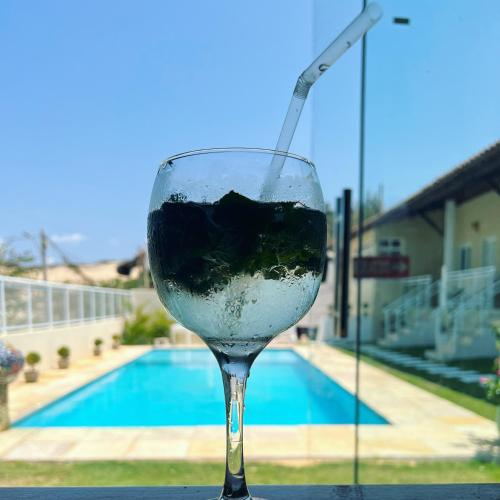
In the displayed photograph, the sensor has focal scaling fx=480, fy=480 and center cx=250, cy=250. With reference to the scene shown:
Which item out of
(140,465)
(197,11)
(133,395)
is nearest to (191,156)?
(197,11)

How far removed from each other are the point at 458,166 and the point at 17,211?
72.8 ft

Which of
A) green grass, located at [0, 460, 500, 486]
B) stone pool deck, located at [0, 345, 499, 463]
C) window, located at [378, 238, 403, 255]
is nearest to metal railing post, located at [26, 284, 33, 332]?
stone pool deck, located at [0, 345, 499, 463]

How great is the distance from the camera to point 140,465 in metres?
4.21

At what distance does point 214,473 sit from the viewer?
3.98 meters

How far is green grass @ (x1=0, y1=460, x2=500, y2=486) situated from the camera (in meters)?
3.74

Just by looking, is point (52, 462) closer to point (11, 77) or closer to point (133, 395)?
point (133, 395)

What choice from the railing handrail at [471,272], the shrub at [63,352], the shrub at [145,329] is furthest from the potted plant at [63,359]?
the railing handrail at [471,272]

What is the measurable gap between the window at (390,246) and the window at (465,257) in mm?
728

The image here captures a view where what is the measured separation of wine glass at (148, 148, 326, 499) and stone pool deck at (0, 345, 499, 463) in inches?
164

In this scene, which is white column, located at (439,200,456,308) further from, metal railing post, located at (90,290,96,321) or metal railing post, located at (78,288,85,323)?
metal railing post, located at (90,290,96,321)

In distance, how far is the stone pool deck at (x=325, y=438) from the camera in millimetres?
4336

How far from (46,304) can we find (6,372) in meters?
4.35

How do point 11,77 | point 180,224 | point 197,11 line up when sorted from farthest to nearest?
point 11,77
point 197,11
point 180,224

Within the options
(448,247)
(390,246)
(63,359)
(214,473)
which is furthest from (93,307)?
(214,473)
